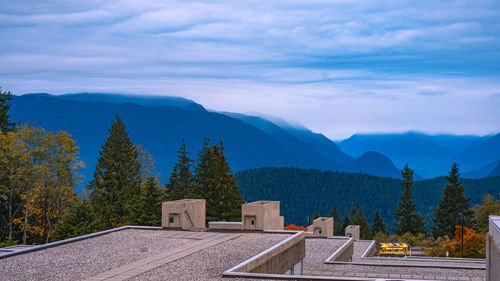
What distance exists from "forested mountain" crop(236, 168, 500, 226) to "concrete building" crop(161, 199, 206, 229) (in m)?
137

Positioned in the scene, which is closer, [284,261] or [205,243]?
[284,261]

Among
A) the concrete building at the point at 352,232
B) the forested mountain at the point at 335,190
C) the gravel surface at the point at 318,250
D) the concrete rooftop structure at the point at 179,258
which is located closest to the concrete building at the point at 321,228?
the gravel surface at the point at 318,250

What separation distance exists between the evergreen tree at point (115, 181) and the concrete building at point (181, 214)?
2468 centimetres

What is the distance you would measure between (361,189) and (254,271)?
156230 mm

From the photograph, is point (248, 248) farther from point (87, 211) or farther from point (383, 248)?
point (383, 248)

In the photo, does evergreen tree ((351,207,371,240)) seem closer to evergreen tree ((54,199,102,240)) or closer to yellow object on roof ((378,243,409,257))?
yellow object on roof ((378,243,409,257))

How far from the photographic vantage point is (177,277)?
9.05 metres

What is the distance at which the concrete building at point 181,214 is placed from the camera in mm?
15289

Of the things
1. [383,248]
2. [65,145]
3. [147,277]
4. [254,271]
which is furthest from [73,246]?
[383,248]

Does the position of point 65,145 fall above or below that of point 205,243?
above

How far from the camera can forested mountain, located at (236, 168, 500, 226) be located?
509 feet

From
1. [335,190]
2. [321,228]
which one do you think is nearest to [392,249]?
[321,228]

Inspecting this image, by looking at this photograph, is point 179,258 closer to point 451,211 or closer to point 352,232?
point 352,232

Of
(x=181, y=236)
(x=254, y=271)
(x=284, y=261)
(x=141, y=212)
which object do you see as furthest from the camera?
(x=141, y=212)
